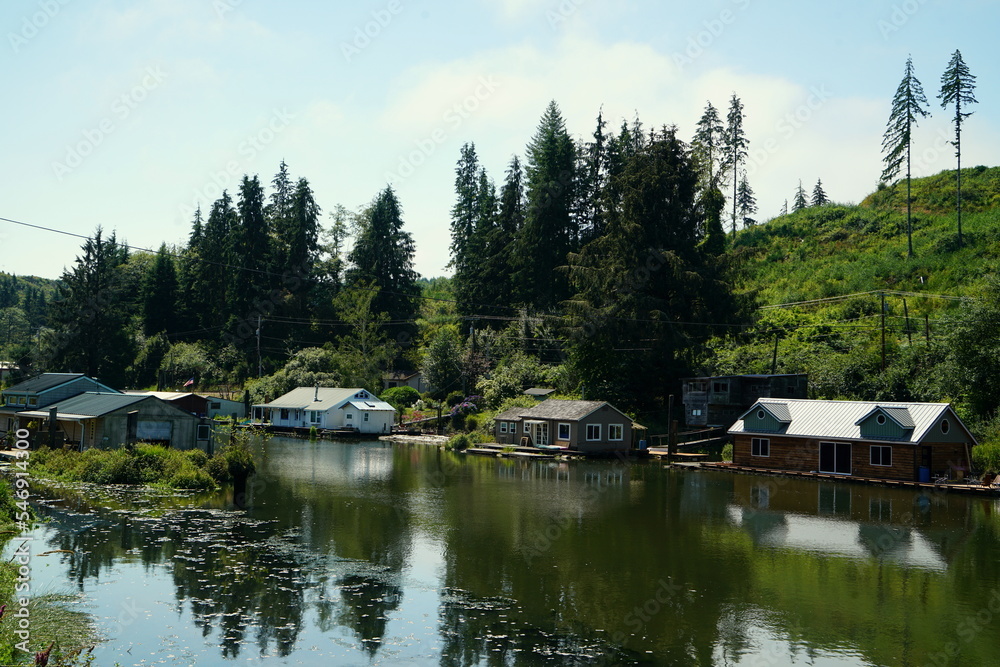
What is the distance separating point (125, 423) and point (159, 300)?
2703 inches

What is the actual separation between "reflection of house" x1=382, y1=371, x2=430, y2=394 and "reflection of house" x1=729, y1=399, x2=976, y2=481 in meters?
43.6

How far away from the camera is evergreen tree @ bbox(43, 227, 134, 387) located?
8144 centimetres

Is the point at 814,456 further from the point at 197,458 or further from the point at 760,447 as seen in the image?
the point at 197,458

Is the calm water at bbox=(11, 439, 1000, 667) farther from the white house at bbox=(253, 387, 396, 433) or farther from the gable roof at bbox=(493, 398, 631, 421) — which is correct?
the white house at bbox=(253, 387, 396, 433)

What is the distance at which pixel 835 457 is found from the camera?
41156 mm

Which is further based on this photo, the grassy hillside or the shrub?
the grassy hillside

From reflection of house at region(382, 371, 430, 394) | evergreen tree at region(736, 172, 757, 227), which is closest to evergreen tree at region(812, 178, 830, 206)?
evergreen tree at region(736, 172, 757, 227)

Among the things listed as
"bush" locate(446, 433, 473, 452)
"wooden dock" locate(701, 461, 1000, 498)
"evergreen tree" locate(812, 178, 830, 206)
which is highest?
"evergreen tree" locate(812, 178, 830, 206)

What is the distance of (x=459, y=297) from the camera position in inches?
3536

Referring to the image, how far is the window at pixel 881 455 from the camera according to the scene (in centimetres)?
3896

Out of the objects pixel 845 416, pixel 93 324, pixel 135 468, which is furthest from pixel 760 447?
pixel 93 324

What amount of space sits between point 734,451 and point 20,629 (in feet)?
130

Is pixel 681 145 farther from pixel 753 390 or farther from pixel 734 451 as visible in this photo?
pixel 734 451

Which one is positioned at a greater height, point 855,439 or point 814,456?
point 855,439
